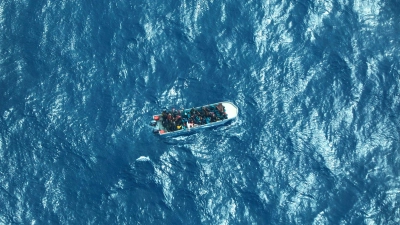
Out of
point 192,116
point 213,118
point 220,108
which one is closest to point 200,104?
point 192,116

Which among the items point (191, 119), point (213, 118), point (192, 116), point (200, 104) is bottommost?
point (213, 118)

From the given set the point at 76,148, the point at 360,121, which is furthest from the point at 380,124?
the point at 76,148

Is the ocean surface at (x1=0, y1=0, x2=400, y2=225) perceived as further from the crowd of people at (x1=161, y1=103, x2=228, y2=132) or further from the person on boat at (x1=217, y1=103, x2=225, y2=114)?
the person on boat at (x1=217, y1=103, x2=225, y2=114)

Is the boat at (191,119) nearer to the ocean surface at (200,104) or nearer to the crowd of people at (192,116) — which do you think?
the crowd of people at (192,116)

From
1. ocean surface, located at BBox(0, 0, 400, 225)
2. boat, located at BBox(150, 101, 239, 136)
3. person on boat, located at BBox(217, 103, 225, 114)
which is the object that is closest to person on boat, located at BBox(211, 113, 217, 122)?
boat, located at BBox(150, 101, 239, 136)

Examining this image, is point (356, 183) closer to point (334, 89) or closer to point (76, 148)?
point (334, 89)

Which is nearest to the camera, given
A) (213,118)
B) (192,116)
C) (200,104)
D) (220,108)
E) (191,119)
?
(191,119)

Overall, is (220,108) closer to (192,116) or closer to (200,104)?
(200,104)
